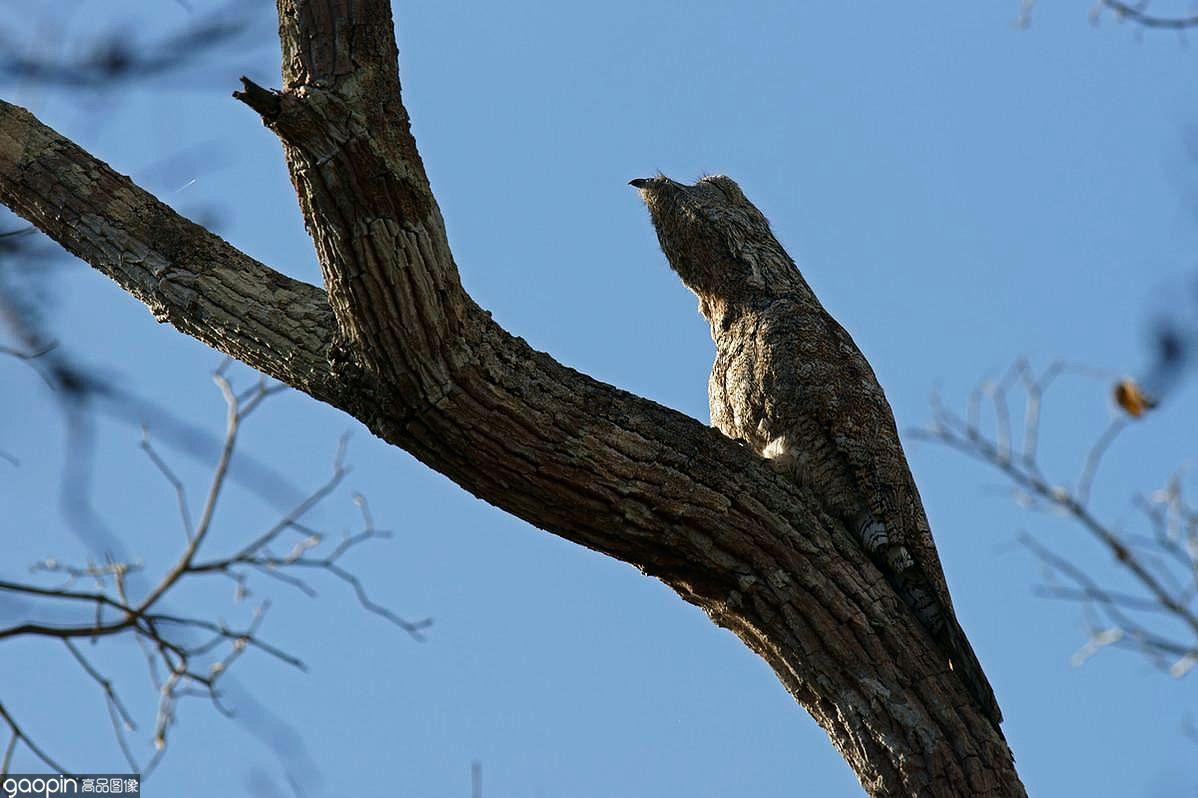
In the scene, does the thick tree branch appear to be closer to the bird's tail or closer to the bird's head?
the bird's head

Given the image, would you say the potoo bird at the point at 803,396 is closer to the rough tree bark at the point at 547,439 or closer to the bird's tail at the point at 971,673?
the bird's tail at the point at 971,673

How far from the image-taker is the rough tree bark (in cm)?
370

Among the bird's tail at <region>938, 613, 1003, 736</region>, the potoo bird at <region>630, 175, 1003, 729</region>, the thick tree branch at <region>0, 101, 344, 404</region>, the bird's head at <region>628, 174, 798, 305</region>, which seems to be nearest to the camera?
the thick tree branch at <region>0, 101, 344, 404</region>

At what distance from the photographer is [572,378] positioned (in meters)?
4.03

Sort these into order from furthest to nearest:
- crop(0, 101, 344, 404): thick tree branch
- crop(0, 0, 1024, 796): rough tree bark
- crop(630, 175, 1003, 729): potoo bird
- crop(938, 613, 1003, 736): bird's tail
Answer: crop(630, 175, 1003, 729): potoo bird < crop(938, 613, 1003, 736): bird's tail < crop(0, 101, 344, 404): thick tree branch < crop(0, 0, 1024, 796): rough tree bark

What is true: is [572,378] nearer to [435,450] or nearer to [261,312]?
[435,450]

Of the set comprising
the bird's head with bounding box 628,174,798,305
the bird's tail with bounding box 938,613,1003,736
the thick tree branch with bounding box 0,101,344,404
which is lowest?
the bird's tail with bounding box 938,613,1003,736

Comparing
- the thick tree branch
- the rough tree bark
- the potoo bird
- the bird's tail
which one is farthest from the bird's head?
the thick tree branch

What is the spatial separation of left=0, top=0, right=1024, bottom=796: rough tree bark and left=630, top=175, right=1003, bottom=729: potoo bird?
23 centimetres

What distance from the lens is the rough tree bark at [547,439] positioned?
12.1ft

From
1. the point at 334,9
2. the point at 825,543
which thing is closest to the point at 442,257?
the point at 334,9

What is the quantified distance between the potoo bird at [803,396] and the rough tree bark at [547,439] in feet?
0.75

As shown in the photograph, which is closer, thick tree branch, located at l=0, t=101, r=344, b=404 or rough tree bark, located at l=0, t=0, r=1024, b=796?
rough tree bark, located at l=0, t=0, r=1024, b=796

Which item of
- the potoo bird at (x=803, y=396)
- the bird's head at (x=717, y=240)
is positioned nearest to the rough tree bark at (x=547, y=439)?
the potoo bird at (x=803, y=396)
